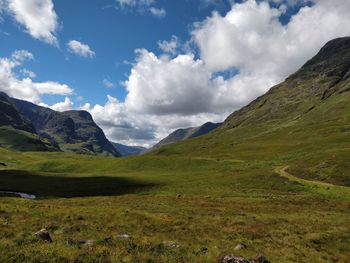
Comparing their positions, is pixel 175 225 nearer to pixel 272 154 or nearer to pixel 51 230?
pixel 51 230

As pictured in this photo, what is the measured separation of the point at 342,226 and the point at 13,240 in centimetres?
3003

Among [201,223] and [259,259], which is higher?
[201,223]

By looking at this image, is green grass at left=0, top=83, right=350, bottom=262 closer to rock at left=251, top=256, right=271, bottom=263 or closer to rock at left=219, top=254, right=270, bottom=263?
rock at left=219, top=254, right=270, bottom=263

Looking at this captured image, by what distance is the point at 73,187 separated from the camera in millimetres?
87812

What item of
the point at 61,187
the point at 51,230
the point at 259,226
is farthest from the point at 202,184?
the point at 51,230

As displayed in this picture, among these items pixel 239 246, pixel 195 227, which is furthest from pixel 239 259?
pixel 195 227

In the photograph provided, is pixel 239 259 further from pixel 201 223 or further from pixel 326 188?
pixel 326 188

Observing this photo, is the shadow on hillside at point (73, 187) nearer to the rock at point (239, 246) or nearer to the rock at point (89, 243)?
the rock at point (89, 243)

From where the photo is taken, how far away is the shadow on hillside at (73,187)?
255 feet

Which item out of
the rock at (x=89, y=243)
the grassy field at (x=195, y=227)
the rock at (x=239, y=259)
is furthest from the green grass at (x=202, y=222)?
the rock at (x=239, y=259)

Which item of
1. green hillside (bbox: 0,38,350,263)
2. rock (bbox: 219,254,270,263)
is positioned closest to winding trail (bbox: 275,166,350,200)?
green hillside (bbox: 0,38,350,263)

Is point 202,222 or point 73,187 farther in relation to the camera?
point 73,187

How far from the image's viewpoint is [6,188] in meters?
92.6

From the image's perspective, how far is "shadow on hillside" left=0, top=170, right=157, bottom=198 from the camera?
77812 mm
